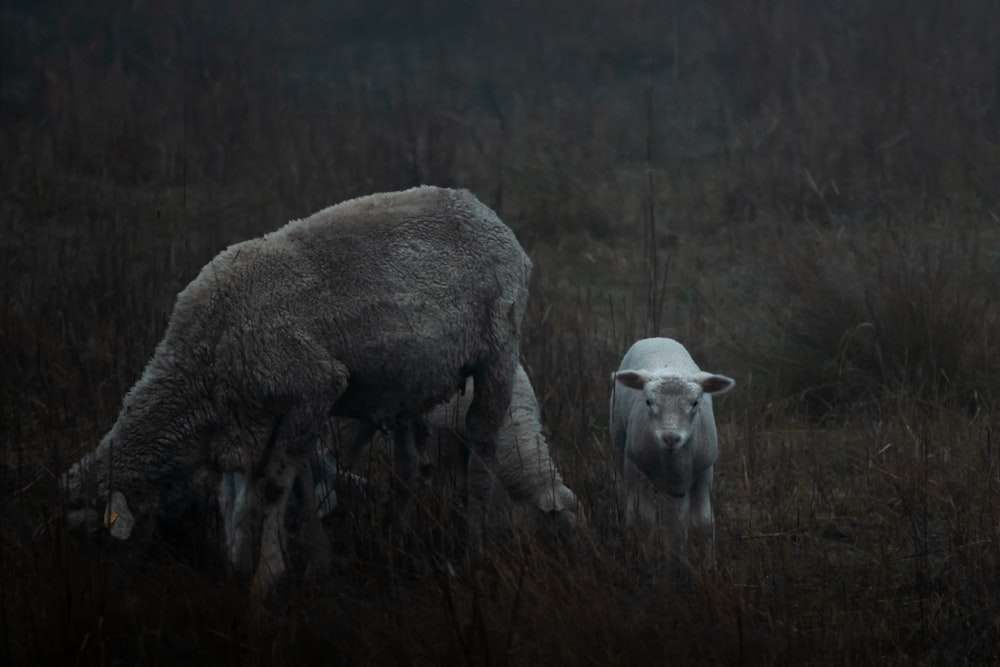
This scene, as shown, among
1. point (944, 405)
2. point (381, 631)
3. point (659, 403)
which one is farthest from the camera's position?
point (944, 405)

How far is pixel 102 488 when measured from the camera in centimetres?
365

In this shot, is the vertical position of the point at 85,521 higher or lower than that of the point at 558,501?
higher

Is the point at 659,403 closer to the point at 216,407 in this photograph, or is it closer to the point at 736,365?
the point at 216,407

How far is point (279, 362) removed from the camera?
3633 millimetres

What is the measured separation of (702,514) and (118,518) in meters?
2.11

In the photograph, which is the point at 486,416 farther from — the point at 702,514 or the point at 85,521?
the point at 85,521

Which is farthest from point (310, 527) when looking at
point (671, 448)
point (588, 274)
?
point (588, 274)

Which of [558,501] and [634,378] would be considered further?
Answer: [634,378]

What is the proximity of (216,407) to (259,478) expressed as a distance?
255 mm

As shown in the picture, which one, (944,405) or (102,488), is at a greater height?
(102,488)

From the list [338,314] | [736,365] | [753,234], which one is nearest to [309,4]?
[753,234]

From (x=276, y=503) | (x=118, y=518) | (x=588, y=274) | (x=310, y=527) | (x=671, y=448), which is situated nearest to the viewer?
(x=118, y=518)

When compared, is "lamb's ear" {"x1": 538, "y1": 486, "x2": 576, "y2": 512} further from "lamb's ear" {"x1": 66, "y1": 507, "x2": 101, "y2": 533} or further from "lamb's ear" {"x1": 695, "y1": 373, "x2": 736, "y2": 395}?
"lamb's ear" {"x1": 66, "y1": 507, "x2": 101, "y2": 533}

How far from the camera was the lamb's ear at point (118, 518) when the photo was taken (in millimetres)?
3492
